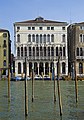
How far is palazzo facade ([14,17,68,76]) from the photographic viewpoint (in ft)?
186

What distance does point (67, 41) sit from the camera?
6038 cm

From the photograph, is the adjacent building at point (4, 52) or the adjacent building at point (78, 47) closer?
the adjacent building at point (4, 52)

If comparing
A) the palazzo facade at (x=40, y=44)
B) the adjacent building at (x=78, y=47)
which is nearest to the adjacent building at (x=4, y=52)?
the palazzo facade at (x=40, y=44)

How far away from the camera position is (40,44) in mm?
56875

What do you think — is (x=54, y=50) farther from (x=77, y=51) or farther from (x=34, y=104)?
(x=34, y=104)

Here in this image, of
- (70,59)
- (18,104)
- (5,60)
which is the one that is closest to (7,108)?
(18,104)

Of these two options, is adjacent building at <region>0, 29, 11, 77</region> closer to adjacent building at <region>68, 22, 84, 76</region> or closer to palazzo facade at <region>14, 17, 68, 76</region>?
palazzo facade at <region>14, 17, 68, 76</region>

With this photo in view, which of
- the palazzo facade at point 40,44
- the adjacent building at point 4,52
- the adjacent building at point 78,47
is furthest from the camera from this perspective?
the palazzo facade at point 40,44

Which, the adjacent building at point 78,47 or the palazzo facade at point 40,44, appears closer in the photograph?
the adjacent building at point 78,47

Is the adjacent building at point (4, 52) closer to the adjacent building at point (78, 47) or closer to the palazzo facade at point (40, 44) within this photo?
the palazzo facade at point (40, 44)

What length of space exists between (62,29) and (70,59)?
4.79 meters

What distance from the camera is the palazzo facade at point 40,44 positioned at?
5681 cm

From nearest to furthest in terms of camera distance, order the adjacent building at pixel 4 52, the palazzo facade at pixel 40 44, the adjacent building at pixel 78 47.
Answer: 1. the adjacent building at pixel 4 52
2. the adjacent building at pixel 78 47
3. the palazzo facade at pixel 40 44

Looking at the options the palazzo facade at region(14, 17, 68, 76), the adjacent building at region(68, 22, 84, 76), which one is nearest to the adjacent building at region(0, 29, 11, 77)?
the palazzo facade at region(14, 17, 68, 76)
